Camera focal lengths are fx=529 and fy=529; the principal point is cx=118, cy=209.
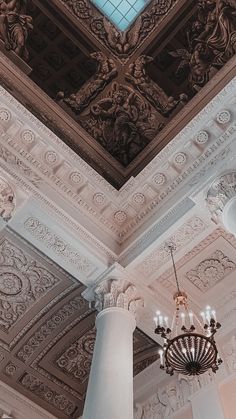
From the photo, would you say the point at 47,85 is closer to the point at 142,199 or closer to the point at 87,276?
the point at 142,199

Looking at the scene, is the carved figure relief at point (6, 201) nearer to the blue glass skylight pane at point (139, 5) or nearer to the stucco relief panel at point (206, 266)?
the stucco relief panel at point (206, 266)

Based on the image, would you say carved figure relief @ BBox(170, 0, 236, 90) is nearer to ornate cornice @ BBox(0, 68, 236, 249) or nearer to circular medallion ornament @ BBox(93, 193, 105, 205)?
ornate cornice @ BBox(0, 68, 236, 249)

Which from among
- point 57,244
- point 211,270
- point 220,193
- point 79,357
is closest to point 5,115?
point 57,244

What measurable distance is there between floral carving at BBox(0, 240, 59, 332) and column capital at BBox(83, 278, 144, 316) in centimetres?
96

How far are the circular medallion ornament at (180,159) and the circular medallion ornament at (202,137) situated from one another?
292 mm

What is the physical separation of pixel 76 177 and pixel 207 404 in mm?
3619

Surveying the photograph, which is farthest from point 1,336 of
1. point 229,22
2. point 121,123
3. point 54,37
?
point 229,22

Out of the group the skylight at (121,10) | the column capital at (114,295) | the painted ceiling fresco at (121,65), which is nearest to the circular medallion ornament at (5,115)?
the painted ceiling fresco at (121,65)

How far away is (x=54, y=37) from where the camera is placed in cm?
884

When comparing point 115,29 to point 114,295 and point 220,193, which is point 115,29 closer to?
point 220,193

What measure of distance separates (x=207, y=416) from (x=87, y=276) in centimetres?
245

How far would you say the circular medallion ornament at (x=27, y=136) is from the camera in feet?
24.0

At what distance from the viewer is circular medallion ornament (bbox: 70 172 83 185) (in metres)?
7.61

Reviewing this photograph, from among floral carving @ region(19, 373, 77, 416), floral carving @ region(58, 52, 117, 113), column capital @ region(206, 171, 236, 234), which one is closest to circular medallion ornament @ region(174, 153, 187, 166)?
column capital @ region(206, 171, 236, 234)
